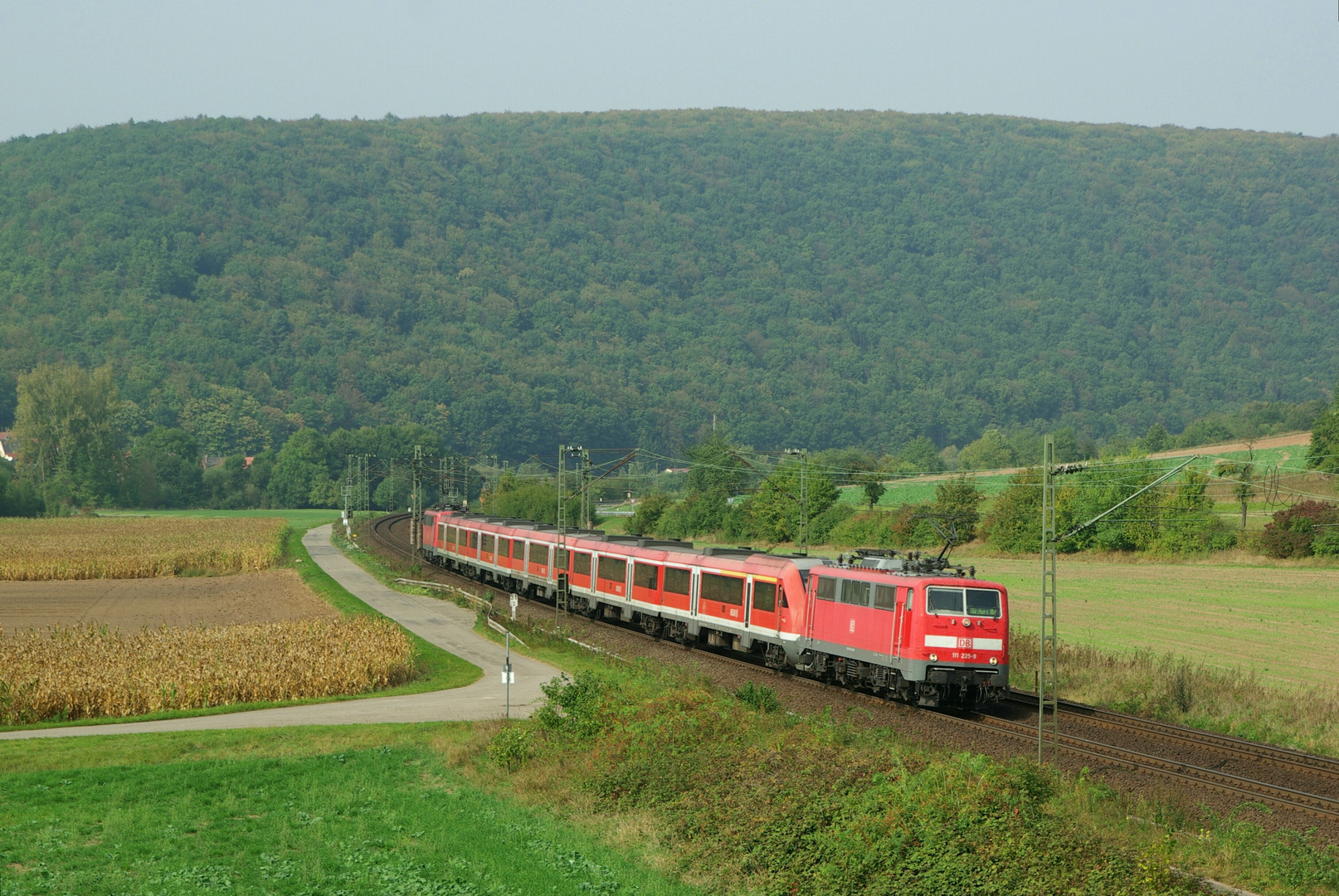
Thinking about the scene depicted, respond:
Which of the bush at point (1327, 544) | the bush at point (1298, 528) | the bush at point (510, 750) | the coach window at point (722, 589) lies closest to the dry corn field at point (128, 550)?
the coach window at point (722, 589)

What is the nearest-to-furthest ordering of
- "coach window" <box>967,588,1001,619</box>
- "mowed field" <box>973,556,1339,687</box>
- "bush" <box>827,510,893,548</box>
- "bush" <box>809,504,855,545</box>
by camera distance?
"coach window" <box>967,588,1001,619</box> < "mowed field" <box>973,556,1339,687</box> < "bush" <box>827,510,893,548</box> < "bush" <box>809,504,855,545</box>

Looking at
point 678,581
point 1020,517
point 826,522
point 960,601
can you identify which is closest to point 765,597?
point 678,581

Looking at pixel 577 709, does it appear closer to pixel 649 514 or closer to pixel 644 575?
pixel 644 575

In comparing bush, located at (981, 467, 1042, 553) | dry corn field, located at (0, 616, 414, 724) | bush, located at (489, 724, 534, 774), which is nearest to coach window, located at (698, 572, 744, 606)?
dry corn field, located at (0, 616, 414, 724)

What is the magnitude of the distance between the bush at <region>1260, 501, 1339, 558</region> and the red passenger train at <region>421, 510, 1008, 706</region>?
42658mm

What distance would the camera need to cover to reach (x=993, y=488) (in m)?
108

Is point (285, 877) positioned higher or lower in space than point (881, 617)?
lower

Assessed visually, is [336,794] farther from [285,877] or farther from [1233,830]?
[1233,830]

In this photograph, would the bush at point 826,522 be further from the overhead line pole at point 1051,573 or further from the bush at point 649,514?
the overhead line pole at point 1051,573

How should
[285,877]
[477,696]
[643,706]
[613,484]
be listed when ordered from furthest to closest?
[613,484] < [477,696] < [643,706] < [285,877]

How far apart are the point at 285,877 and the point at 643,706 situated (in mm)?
7899

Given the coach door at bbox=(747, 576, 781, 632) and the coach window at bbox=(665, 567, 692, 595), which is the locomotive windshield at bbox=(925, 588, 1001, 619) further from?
the coach window at bbox=(665, 567, 692, 595)

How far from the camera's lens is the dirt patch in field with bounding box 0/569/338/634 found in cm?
4891

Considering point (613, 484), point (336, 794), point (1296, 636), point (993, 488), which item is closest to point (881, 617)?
point (336, 794)
